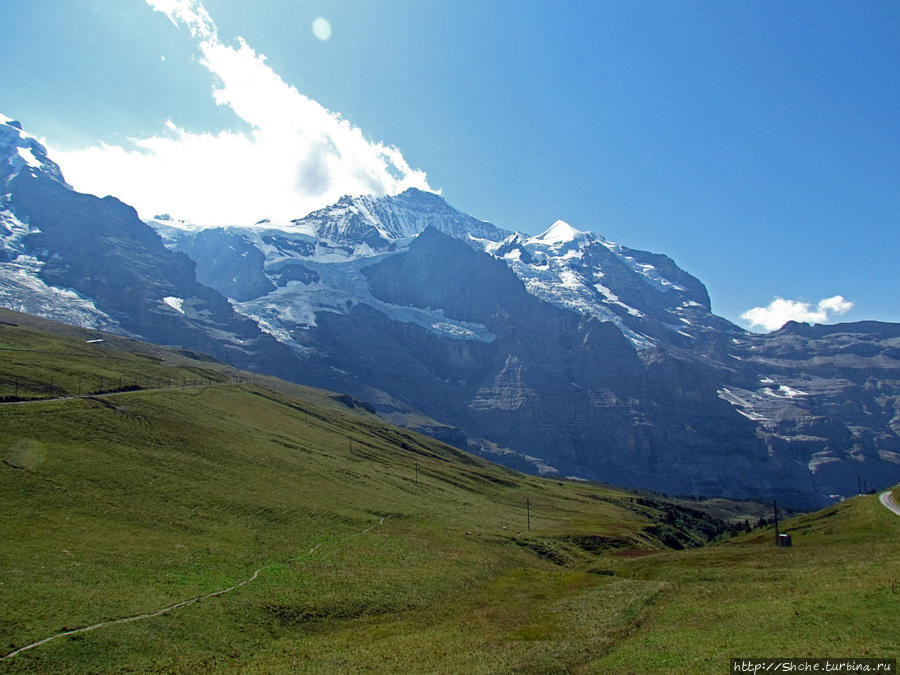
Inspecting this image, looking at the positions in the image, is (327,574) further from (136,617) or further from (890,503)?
Result: (890,503)

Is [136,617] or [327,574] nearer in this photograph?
[136,617]

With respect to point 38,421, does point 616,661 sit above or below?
below

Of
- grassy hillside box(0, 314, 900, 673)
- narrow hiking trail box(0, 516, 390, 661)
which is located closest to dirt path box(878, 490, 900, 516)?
grassy hillside box(0, 314, 900, 673)

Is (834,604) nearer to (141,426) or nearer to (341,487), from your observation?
(341,487)

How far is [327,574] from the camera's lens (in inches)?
2275

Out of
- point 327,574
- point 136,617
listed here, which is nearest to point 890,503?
point 327,574

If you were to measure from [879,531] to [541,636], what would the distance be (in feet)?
201

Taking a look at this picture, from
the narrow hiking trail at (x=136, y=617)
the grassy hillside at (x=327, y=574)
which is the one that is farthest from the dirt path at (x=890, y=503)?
the narrow hiking trail at (x=136, y=617)

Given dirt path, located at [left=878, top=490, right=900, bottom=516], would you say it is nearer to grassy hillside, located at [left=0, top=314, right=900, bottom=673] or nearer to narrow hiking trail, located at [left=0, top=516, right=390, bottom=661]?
grassy hillside, located at [left=0, top=314, right=900, bottom=673]

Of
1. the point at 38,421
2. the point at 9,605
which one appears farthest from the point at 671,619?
the point at 38,421

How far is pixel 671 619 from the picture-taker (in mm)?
44125

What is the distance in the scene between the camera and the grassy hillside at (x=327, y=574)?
3712 centimetres

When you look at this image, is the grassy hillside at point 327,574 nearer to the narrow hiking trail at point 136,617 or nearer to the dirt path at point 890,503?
the narrow hiking trail at point 136,617

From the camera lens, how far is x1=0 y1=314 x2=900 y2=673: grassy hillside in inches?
1462
